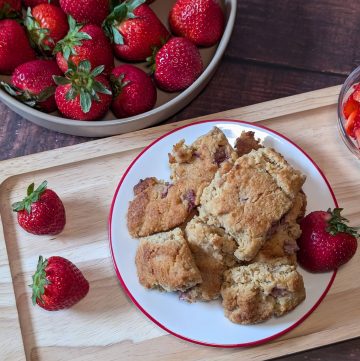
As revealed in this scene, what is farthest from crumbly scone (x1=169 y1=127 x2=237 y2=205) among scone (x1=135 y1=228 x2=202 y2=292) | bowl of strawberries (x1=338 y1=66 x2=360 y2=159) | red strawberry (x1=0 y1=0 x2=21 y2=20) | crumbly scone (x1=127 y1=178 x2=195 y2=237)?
red strawberry (x1=0 y1=0 x2=21 y2=20)

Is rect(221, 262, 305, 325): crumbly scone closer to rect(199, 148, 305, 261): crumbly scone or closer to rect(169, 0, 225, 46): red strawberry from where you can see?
rect(199, 148, 305, 261): crumbly scone

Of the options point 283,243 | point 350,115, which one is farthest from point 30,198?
point 350,115

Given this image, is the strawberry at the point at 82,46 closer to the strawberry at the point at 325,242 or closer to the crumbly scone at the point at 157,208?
the crumbly scone at the point at 157,208

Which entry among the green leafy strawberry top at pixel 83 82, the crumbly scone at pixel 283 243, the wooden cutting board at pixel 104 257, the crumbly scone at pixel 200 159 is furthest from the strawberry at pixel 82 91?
the crumbly scone at pixel 283 243

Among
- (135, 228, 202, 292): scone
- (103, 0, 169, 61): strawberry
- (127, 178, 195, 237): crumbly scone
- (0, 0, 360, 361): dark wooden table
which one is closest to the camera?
(135, 228, 202, 292): scone

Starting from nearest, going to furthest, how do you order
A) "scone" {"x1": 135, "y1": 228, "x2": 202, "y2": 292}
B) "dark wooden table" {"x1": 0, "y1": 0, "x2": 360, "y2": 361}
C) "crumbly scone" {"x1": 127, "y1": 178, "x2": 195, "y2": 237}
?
"scone" {"x1": 135, "y1": 228, "x2": 202, "y2": 292} → "crumbly scone" {"x1": 127, "y1": 178, "x2": 195, "y2": 237} → "dark wooden table" {"x1": 0, "y1": 0, "x2": 360, "y2": 361}
